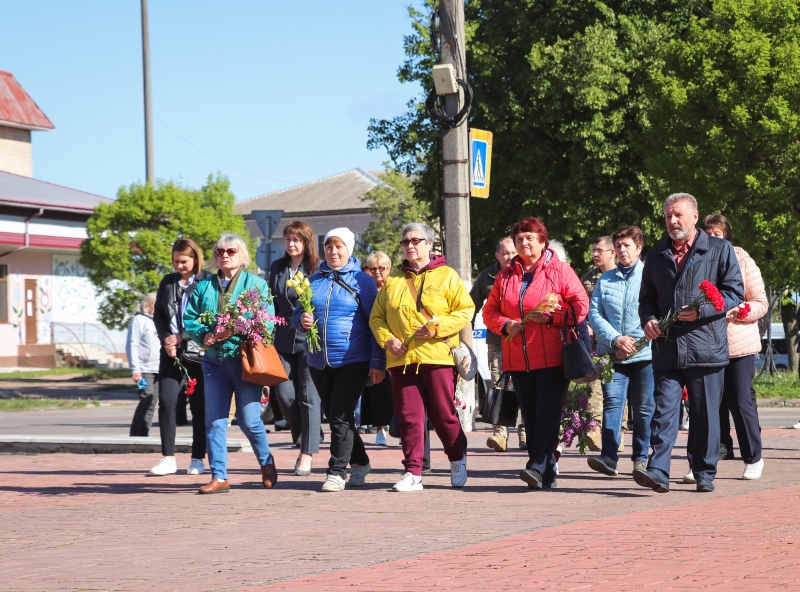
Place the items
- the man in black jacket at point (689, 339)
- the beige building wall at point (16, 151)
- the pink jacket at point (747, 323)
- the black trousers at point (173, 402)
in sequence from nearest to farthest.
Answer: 1. the man in black jacket at point (689, 339)
2. the pink jacket at point (747, 323)
3. the black trousers at point (173, 402)
4. the beige building wall at point (16, 151)

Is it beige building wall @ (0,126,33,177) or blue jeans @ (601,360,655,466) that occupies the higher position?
beige building wall @ (0,126,33,177)

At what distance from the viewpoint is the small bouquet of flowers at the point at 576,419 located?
10094mm

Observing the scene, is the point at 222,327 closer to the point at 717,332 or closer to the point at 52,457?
the point at 717,332

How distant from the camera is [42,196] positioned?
44969mm

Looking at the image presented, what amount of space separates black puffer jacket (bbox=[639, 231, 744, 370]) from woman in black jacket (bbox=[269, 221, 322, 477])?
9.78 feet

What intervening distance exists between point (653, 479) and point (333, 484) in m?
2.35

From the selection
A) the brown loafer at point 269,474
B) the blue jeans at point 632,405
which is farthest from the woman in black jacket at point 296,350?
the blue jeans at point 632,405

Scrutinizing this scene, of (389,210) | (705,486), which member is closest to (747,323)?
(705,486)

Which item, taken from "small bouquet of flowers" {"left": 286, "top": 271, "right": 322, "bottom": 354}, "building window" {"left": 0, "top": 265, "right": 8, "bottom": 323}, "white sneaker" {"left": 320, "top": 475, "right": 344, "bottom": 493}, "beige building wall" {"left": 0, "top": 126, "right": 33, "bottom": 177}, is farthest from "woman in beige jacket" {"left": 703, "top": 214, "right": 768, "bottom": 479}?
"beige building wall" {"left": 0, "top": 126, "right": 33, "bottom": 177}

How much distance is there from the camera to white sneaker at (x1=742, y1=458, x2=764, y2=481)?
9.43 metres

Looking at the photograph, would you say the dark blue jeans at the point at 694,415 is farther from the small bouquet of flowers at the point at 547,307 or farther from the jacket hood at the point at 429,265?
the jacket hood at the point at 429,265

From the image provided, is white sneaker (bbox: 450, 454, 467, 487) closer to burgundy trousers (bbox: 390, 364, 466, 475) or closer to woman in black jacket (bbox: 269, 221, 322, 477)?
burgundy trousers (bbox: 390, 364, 466, 475)

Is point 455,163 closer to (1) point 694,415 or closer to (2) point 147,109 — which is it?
(1) point 694,415

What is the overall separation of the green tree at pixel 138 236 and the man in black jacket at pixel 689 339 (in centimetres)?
2312
